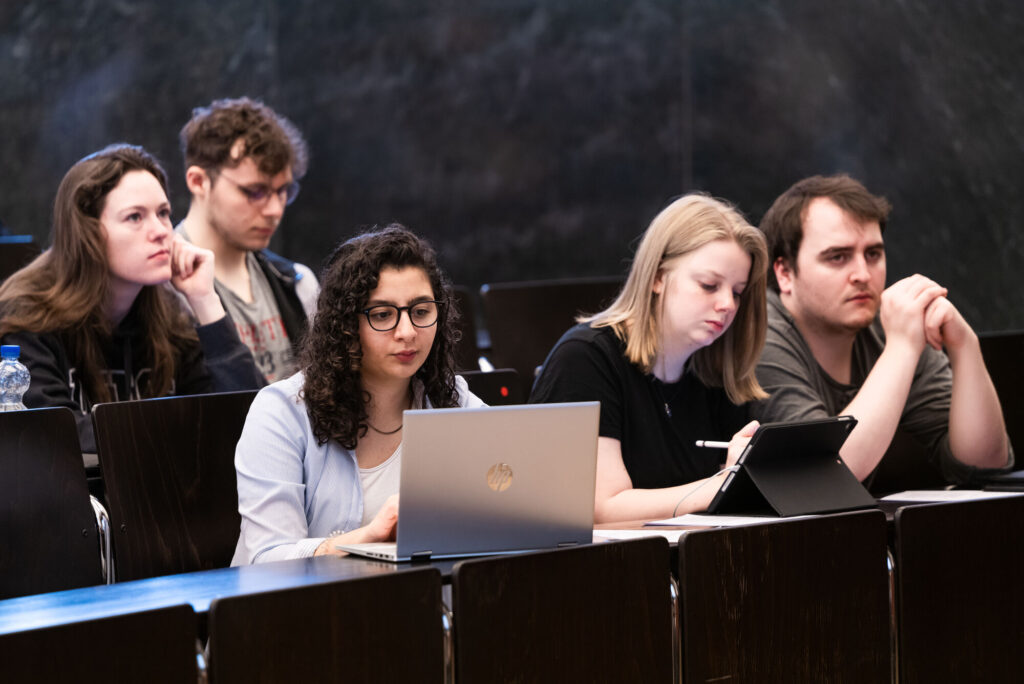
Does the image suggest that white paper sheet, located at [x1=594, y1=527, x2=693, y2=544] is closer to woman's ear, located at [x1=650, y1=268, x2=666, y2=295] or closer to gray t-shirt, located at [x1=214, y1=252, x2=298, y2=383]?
woman's ear, located at [x1=650, y1=268, x2=666, y2=295]

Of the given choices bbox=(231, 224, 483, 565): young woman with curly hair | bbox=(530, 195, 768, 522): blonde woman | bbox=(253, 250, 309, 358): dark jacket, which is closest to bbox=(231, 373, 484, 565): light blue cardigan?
bbox=(231, 224, 483, 565): young woman with curly hair

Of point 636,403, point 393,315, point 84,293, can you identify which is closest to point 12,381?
point 84,293

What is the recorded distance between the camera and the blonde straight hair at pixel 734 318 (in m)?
2.41

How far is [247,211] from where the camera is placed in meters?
3.36

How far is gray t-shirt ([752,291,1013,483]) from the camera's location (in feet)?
8.45

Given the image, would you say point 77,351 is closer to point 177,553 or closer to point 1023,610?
point 177,553

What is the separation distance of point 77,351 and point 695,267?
1.39m

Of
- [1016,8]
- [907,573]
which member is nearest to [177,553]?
[907,573]

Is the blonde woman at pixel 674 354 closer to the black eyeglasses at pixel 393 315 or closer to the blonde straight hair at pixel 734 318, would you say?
the blonde straight hair at pixel 734 318

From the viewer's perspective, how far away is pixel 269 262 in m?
3.52

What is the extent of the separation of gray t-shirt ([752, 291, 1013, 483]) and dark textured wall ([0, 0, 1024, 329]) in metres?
1.57

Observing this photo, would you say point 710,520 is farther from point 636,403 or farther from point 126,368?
point 126,368

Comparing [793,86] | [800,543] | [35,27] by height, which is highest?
[35,27]

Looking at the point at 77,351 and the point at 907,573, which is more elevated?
the point at 77,351
